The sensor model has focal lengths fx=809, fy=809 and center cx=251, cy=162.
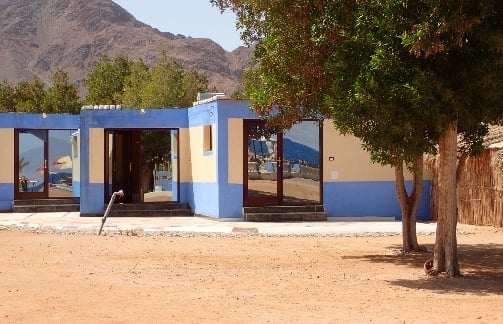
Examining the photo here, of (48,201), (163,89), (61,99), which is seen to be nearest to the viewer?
(48,201)

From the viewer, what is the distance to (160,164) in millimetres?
24688

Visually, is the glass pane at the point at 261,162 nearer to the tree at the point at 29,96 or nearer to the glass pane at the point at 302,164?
the glass pane at the point at 302,164

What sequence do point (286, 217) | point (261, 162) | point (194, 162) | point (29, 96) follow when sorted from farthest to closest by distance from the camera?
point (29, 96) < point (194, 162) < point (261, 162) < point (286, 217)

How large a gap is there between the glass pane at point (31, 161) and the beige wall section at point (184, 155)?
5.13m

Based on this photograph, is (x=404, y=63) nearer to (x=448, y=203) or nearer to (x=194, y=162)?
(x=448, y=203)

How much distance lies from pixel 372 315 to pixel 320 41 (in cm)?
453

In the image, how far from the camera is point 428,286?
10852 mm

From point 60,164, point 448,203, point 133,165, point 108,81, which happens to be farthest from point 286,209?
point 108,81

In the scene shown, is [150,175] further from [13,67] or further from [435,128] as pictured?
[13,67]

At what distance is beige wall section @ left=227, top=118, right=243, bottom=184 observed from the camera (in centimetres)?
2167

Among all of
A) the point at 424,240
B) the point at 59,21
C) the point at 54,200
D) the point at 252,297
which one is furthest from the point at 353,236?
the point at 59,21

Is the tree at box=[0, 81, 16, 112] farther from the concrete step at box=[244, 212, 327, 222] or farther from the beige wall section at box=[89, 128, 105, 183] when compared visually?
the concrete step at box=[244, 212, 327, 222]

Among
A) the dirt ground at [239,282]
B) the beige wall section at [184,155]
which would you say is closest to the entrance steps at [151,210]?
the beige wall section at [184,155]

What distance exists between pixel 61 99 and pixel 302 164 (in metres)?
32.6
